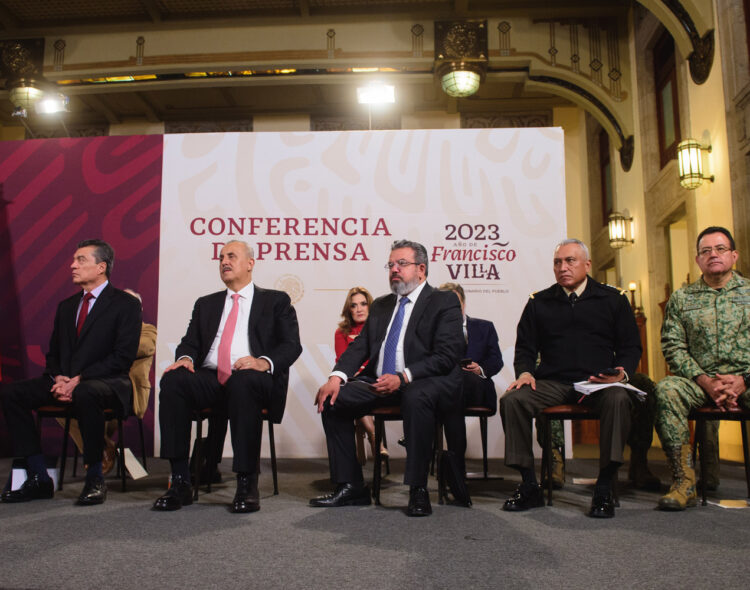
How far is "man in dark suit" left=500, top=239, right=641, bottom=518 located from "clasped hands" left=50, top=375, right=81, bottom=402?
1.94 meters

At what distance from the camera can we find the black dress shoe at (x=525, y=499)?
2.73m

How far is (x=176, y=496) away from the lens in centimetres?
278

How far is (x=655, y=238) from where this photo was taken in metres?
7.72

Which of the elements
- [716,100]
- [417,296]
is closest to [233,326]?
[417,296]

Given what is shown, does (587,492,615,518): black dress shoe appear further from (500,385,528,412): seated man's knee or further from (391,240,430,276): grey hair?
(391,240,430,276): grey hair

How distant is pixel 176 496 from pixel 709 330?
2.45 metres

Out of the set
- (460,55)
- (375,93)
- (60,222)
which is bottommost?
(60,222)

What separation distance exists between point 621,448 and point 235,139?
363cm

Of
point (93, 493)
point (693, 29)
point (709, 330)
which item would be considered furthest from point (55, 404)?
point (693, 29)

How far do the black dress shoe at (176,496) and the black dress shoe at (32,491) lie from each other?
0.65 meters

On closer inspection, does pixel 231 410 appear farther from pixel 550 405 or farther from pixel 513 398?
pixel 550 405

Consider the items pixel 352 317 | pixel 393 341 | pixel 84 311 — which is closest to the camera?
pixel 393 341

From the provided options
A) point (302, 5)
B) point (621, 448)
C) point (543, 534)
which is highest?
point (302, 5)

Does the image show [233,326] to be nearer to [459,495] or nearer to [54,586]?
[459,495]
